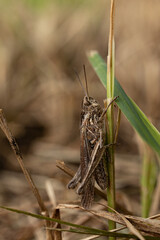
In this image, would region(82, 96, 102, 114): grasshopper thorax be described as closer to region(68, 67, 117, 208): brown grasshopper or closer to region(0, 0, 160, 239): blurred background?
region(68, 67, 117, 208): brown grasshopper

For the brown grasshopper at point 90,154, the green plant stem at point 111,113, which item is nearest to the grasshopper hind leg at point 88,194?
the brown grasshopper at point 90,154

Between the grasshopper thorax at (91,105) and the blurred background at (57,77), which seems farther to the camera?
the blurred background at (57,77)

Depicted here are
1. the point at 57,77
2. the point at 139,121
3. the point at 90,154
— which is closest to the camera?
the point at 139,121

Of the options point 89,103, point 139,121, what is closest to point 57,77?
point 89,103

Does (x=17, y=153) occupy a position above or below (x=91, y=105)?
below

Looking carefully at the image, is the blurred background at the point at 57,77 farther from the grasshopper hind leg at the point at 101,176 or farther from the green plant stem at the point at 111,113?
the green plant stem at the point at 111,113

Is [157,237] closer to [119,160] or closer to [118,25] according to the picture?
[119,160]

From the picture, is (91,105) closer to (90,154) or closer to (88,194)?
(90,154)
